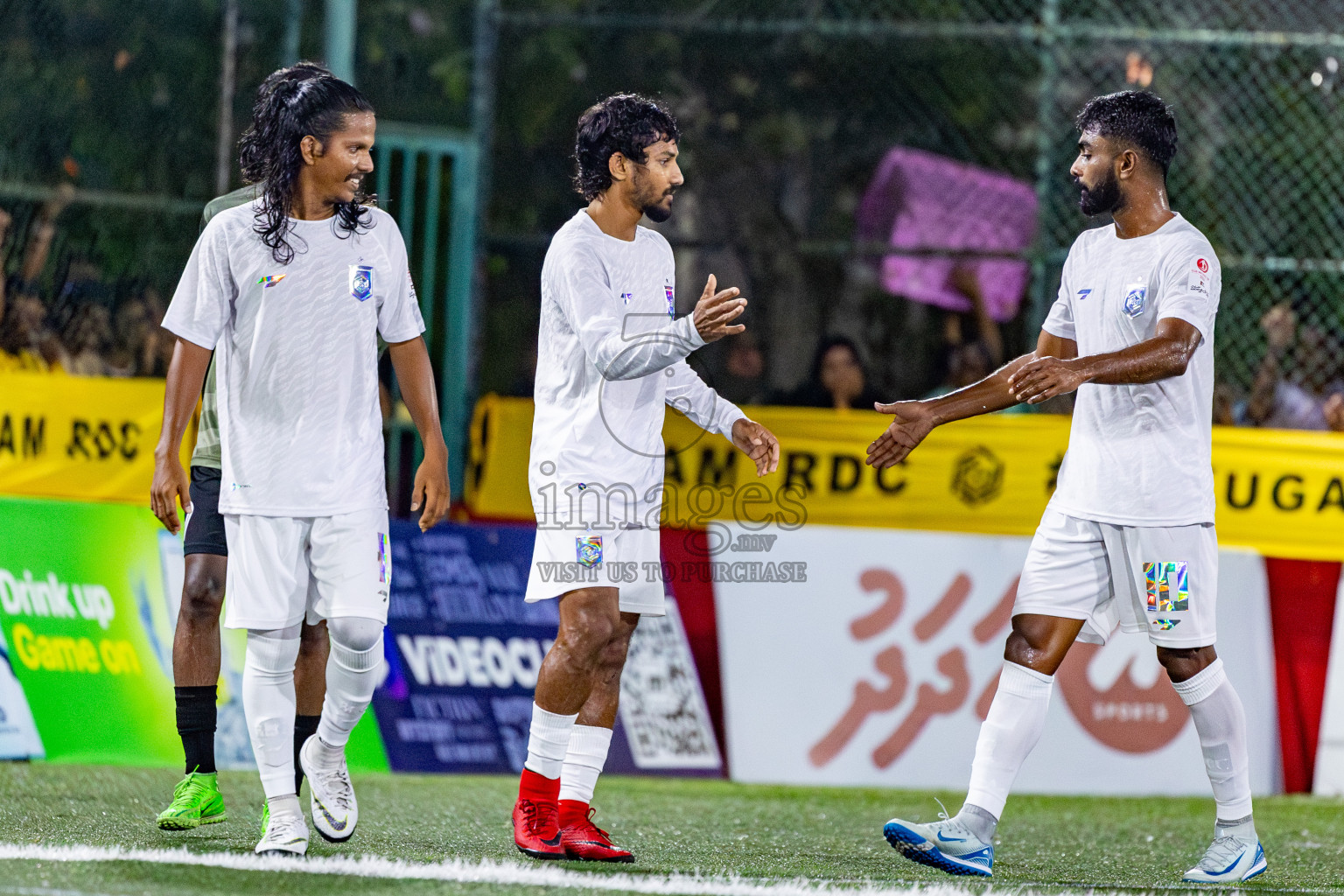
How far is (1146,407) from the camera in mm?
4793

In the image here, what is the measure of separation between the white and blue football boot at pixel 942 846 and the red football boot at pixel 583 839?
75 cm

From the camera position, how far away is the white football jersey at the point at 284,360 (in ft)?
14.6

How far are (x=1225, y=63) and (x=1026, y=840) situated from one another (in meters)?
5.51

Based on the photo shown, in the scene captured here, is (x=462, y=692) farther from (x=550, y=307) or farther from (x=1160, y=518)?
(x=1160, y=518)

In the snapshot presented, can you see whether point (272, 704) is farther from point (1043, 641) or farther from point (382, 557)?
point (1043, 641)

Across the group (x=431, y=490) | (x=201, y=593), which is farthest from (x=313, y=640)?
(x=431, y=490)

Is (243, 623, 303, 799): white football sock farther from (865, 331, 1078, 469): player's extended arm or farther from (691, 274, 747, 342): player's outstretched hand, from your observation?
(865, 331, 1078, 469): player's extended arm

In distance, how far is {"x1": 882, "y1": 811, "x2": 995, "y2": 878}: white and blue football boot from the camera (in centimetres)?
457

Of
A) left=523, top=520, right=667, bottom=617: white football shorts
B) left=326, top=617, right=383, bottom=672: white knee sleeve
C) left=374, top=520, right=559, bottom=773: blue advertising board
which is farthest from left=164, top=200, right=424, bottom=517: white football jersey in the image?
left=374, top=520, right=559, bottom=773: blue advertising board

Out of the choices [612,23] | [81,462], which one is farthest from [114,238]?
[612,23]

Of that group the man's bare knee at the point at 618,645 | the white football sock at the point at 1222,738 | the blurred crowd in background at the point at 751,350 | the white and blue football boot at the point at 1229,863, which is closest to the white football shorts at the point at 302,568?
the man's bare knee at the point at 618,645

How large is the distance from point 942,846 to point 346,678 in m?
1.63

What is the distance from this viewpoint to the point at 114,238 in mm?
8469

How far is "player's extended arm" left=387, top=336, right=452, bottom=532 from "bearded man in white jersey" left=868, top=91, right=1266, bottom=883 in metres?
1.21
